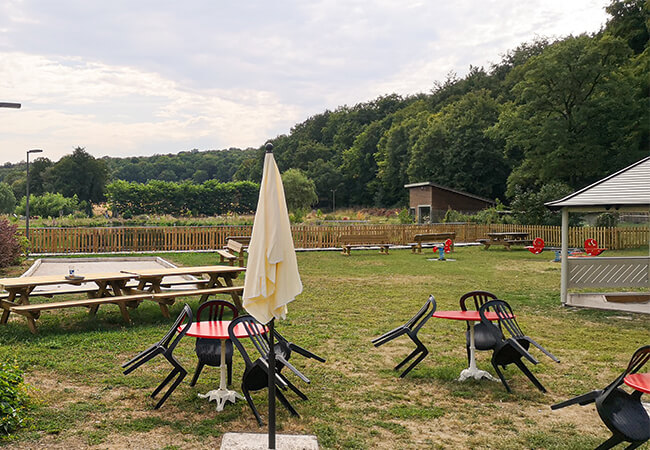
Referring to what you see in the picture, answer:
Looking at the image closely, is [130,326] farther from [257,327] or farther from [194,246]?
[194,246]

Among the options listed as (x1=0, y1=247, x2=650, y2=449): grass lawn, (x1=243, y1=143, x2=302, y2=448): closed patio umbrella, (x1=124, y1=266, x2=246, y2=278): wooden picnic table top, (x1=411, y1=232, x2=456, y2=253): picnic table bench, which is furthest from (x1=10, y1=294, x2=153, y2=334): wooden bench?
(x1=411, y1=232, x2=456, y2=253): picnic table bench

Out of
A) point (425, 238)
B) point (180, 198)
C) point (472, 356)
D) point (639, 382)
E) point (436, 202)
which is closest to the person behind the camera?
point (639, 382)

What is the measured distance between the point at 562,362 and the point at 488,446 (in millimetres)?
3083

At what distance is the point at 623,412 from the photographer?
4098 mm

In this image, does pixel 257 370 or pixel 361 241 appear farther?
pixel 361 241

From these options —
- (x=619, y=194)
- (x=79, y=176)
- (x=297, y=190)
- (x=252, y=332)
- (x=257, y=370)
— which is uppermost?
(x=79, y=176)

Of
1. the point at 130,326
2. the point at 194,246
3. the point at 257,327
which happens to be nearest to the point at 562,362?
the point at 257,327

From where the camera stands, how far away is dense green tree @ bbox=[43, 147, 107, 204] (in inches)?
2867

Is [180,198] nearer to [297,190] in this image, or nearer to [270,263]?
[297,190]

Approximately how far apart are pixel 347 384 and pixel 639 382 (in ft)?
9.84

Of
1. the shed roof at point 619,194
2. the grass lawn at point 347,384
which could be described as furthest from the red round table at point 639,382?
the shed roof at point 619,194

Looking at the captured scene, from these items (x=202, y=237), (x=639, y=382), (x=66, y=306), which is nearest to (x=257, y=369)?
(x=639, y=382)

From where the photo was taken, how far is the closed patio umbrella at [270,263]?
4203mm

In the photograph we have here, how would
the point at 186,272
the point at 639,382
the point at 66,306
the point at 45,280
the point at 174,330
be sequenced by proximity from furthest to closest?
the point at 186,272 → the point at 45,280 → the point at 66,306 → the point at 174,330 → the point at 639,382
